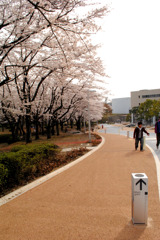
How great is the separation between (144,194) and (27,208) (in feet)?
7.32

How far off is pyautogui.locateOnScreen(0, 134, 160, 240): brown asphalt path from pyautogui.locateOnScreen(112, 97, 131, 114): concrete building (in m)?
131

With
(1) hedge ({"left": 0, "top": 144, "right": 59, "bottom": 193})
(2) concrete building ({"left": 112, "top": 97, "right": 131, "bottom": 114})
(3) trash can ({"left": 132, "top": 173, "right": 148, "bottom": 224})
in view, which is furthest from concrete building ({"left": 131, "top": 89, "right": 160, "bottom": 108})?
(3) trash can ({"left": 132, "top": 173, "right": 148, "bottom": 224})

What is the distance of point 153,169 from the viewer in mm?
6242

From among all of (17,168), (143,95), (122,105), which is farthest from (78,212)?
(122,105)

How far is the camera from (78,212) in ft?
11.3

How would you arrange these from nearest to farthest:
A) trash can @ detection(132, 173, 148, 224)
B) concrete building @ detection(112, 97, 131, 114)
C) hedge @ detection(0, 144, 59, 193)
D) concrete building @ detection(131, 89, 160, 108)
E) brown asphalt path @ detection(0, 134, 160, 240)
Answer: brown asphalt path @ detection(0, 134, 160, 240), trash can @ detection(132, 173, 148, 224), hedge @ detection(0, 144, 59, 193), concrete building @ detection(131, 89, 160, 108), concrete building @ detection(112, 97, 131, 114)

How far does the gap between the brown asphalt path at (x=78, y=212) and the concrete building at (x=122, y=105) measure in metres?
131

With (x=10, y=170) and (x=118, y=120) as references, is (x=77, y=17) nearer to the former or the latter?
(x=10, y=170)

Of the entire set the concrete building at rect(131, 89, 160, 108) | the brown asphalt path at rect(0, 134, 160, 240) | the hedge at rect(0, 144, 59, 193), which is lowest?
the brown asphalt path at rect(0, 134, 160, 240)

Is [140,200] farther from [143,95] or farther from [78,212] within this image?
[143,95]

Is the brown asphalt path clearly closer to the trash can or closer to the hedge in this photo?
the trash can

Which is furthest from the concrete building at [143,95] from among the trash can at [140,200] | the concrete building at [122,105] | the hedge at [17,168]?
the trash can at [140,200]

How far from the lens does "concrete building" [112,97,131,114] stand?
434 feet

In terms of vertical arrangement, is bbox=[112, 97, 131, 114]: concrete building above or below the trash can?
above
